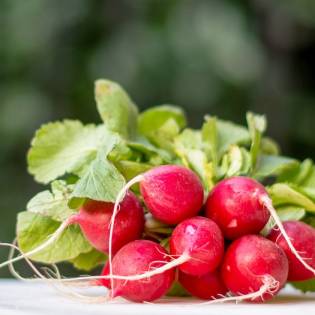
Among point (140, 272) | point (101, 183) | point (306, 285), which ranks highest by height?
point (101, 183)

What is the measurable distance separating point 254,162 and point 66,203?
1.16 ft

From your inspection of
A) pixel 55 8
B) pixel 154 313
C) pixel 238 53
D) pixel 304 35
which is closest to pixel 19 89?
pixel 55 8

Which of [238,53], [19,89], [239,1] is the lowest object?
[19,89]

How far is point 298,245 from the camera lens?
3.10ft

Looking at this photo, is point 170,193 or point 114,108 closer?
point 170,193

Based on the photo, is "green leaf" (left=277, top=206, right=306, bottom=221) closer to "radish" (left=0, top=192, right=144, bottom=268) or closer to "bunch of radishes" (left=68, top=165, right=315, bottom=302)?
"bunch of radishes" (left=68, top=165, right=315, bottom=302)

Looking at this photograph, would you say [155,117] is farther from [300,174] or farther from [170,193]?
[170,193]

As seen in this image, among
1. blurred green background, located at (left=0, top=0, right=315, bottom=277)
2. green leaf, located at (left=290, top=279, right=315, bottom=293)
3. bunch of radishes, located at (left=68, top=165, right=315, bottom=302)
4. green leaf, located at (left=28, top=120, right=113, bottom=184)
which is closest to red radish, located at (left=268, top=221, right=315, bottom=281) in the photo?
bunch of radishes, located at (left=68, top=165, right=315, bottom=302)

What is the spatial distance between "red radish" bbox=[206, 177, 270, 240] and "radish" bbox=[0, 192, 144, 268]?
0.37 feet

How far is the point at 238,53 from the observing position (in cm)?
247

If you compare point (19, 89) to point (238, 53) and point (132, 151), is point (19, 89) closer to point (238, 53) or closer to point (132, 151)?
point (238, 53)

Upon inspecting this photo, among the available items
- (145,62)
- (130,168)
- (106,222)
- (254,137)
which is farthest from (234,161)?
(145,62)

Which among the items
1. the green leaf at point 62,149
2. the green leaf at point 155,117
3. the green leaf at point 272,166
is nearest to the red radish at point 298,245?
the green leaf at point 272,166

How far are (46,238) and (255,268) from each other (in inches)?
12.6
